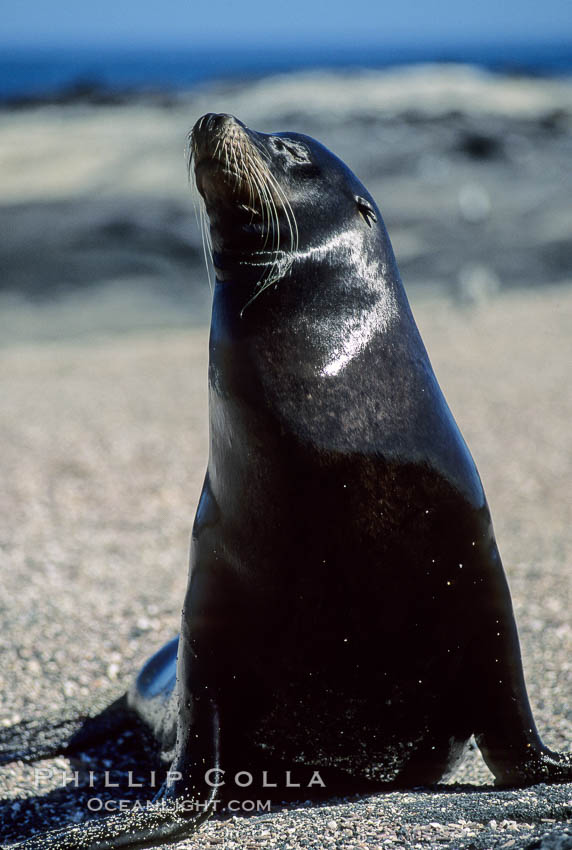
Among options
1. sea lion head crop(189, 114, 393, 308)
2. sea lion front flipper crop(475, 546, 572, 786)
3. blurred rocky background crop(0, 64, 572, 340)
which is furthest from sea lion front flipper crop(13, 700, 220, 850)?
blurred rocky background crop(0, 64, 572, 340)

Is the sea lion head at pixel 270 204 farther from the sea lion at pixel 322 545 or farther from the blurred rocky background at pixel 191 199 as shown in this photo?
the blurred rocky background at pixel 191 199

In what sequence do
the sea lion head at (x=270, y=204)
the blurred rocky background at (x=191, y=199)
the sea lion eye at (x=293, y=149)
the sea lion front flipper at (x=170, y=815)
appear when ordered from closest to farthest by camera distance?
the sea lion front flipper at (x=170, y=815)
the sea lion head at (x=270, y=204)
the sea lion eye at (x=293, y=149)
the blurred rocky background at (x=191, y=199)

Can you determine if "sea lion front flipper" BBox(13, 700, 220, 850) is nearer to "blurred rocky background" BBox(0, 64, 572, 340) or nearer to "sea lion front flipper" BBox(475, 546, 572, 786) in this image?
"sea lion front flipper" BBox(475, 546, 572, 786)

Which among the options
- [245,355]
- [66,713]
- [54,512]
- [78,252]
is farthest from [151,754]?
[78,252]

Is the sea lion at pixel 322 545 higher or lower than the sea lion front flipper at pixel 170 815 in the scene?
higher

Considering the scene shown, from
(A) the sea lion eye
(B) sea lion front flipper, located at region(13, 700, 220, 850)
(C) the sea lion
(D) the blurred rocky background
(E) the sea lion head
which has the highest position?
(D) the blurred rocky background

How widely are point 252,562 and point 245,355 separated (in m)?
0.61

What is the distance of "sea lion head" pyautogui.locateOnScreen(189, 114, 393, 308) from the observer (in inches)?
121

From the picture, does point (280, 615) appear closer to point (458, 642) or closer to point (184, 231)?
point (458, 642)

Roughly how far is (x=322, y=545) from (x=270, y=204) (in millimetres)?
1044

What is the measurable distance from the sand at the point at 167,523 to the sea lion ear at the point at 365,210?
181cm

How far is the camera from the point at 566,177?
2245 centimetres

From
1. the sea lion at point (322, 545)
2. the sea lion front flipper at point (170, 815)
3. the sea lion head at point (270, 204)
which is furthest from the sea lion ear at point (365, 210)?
the sea lion front flipper at point (170, 815)

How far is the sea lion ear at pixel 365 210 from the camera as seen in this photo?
3340 millimetres
